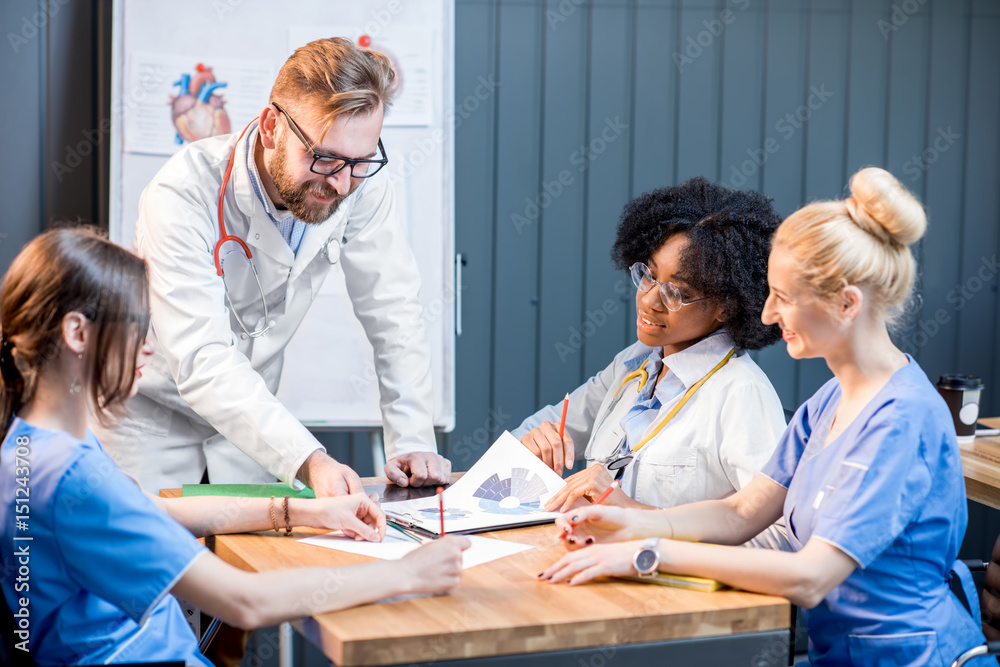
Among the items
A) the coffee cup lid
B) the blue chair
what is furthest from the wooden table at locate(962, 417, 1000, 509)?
the blue chair

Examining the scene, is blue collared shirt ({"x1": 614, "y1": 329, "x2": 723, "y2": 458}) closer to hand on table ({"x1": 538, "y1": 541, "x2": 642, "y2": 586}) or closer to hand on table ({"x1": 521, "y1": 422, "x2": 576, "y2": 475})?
hand on table ({"x1": 521, "y1": 422, "x2": 576, "y2": 475})

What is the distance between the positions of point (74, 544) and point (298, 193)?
0.92 metres

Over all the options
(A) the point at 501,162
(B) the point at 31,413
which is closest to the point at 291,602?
(B) the point at 31,413

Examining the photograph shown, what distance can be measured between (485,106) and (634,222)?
3.95ft

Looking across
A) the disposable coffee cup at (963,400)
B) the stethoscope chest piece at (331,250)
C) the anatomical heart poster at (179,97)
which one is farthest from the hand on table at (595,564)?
the anatomical heart poster at (179,97)

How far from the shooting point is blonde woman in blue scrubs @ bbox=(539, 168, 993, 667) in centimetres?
116

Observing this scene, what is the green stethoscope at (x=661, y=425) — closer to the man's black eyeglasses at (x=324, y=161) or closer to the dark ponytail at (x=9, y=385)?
the man's black eyeglasses at (x=324, y=161)

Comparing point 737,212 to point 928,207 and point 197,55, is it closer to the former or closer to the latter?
point 197,55

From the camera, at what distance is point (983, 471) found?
2055 mm

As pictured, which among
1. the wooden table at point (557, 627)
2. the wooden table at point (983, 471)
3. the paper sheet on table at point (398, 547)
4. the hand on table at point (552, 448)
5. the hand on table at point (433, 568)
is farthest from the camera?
the wooden table at point (983, 471)

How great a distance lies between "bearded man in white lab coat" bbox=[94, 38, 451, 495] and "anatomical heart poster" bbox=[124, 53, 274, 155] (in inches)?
26.8

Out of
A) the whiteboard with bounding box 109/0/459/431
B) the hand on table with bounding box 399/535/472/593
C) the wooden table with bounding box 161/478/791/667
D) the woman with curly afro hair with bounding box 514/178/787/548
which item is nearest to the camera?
the wooden table with bounding box 161/478/791/667

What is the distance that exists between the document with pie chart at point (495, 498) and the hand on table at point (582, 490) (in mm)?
24

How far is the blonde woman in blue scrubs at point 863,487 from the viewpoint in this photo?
1.16m
